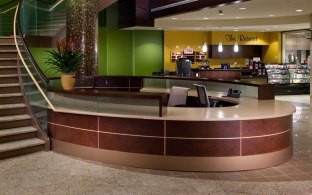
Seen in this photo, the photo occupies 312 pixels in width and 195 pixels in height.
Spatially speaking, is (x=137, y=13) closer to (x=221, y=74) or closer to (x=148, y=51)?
(x=221, y=74)

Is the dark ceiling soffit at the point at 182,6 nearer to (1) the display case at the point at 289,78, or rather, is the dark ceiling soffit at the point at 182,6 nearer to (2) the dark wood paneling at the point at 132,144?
(2) the dark wood paneling at the point at 132,144

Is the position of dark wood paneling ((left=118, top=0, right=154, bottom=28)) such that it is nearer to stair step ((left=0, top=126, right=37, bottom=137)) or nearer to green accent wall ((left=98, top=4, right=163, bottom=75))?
green accent wall ((left=98, top=4, right=163, bottom=75))

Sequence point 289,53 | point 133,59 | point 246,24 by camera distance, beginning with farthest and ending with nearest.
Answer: point 289,53, point 133,59, point 246,24

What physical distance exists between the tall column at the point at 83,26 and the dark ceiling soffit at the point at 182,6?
2.56 metres

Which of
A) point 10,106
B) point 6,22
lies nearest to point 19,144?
point 10,106

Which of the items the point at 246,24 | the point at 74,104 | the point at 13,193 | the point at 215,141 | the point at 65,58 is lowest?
the point at 13,193

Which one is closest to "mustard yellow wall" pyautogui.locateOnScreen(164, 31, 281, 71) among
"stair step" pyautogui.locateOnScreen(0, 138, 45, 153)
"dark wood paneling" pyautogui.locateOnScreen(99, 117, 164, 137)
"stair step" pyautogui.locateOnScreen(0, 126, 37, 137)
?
"stair step" pyautogui.locateOnScreen(0, 126, 37, 137)

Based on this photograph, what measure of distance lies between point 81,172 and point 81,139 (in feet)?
3.18

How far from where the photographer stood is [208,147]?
5867 mm

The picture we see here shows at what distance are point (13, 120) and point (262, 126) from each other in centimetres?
444

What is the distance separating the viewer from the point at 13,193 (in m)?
5.01

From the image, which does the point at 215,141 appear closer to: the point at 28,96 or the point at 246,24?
the point at 28,96

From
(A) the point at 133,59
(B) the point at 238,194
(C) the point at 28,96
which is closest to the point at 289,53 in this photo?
(A) the point at 133,59

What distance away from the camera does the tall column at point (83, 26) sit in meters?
9.80
